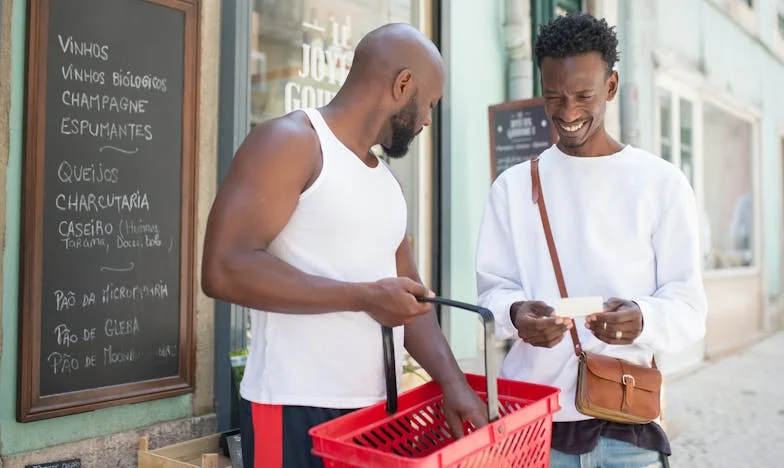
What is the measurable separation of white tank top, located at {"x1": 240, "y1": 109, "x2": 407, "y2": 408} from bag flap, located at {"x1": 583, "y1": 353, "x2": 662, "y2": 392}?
555 millimetres

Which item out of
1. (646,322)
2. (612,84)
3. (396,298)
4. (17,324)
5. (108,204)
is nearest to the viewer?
(396,298)

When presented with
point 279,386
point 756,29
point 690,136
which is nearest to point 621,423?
point 279,386

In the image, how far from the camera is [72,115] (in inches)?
116

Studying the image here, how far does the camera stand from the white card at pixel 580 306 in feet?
5.39

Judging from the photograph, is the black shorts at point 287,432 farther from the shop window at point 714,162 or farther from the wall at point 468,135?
the shop window at point 714,162

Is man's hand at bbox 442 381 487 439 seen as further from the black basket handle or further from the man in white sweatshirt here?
the man in white sweatshirt

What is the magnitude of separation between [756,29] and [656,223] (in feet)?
38.8

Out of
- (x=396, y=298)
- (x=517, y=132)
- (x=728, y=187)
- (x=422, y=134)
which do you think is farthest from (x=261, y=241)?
(x=728, y=187)

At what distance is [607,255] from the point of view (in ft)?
6.15

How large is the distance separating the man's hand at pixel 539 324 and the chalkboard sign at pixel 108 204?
1.97m

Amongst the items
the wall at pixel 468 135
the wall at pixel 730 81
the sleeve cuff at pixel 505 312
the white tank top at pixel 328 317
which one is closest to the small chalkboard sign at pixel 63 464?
the white tank top at pixel 328 317

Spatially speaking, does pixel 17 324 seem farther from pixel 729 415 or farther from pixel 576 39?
pixel 729 415

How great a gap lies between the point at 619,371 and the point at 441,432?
47 centimetres

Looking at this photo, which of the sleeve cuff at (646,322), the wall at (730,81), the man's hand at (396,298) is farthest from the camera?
the wall at (730,81)
